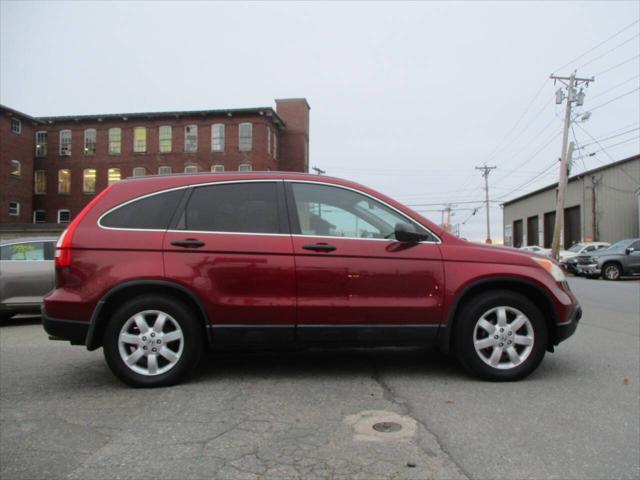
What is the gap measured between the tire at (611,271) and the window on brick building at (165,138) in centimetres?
3853

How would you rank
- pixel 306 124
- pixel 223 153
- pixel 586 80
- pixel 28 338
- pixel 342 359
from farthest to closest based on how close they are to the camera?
pixel 306 124 → pixel 223 153 → pixel 586 80 → pixel 28 338 → pixel 342 359

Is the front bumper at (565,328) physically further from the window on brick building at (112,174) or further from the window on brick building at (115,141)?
the window on brick building at (115,141)

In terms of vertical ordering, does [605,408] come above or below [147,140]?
below

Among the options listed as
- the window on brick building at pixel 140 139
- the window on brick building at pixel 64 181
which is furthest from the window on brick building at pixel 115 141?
the window on brick building at pixel 64 181

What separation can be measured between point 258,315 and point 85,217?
1699mm

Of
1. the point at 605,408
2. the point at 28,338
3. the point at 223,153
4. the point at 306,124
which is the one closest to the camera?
the point at 605,408

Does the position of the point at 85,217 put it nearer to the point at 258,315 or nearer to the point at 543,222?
the point at 258,315

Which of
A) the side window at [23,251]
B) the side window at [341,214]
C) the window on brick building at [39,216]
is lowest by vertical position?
the side window at [23,251]

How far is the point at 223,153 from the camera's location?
4838 cm

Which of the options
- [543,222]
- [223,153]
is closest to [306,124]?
[223,153]

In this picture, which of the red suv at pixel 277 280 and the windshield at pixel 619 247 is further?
the windshield at pixel 619 247

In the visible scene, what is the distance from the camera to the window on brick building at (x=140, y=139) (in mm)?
50031

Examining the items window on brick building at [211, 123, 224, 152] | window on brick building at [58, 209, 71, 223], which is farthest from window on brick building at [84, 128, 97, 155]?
window on brick building at [211, 123, 224, 152]

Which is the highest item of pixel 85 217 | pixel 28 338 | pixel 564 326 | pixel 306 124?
pixel 306 124
